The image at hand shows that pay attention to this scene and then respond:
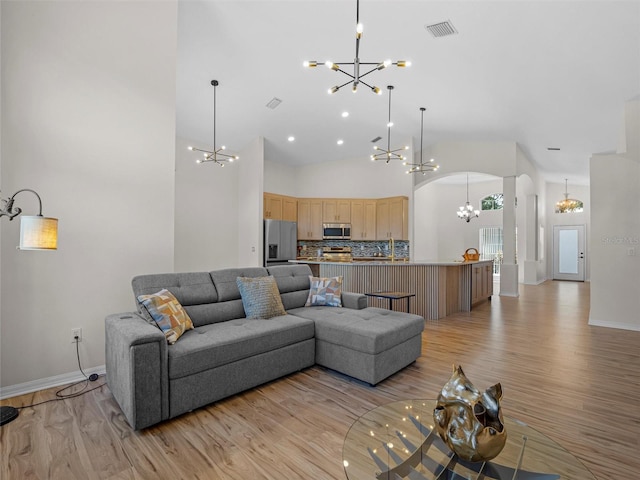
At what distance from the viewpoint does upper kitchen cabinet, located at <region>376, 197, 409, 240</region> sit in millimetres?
7680

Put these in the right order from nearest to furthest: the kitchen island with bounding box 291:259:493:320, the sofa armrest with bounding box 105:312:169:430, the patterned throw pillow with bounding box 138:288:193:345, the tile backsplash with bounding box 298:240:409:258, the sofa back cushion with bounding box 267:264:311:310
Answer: the sofa armrest with bounding box 105:312:169:430 < the patterned throw pillow with bounding box 138:288:193:345 < the sofa back cushion with bounding box 267:264:311:310 < the kitchen island with bounding box 291:259:493:320 < the tile backsplash with bounding box 298:240:409:258

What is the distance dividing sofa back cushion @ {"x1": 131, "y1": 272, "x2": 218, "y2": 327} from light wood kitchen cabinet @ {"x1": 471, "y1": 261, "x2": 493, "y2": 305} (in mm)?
5102

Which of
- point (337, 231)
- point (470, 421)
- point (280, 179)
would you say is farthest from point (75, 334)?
point (280, 179)

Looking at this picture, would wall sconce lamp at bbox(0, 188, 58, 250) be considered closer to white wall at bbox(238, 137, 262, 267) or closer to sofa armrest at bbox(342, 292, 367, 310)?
sofa armrest at bbox(342, 292, 367, 310)

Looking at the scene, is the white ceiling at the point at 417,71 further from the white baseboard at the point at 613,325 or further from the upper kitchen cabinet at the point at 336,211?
the white baseboard at the point at 613,325

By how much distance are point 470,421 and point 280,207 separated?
23.2 feet

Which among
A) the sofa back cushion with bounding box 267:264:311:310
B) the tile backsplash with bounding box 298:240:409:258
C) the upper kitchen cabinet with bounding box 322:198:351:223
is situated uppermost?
the upper kitchen cabinet with bounding box 322:198:351:223

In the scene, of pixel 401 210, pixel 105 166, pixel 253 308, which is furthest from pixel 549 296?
pixel 105 166

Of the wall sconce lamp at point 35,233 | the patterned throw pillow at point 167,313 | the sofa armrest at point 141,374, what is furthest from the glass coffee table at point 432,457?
the wall sconce lamp at point 35,233

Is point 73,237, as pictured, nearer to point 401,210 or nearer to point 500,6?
point 500,6

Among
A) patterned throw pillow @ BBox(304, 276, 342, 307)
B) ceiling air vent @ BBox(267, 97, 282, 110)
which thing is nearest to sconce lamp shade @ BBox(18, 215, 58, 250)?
patterned throw pillow @ BBox(304, 276, 342, 307)

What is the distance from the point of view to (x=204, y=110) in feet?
20.3

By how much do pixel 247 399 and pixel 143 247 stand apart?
195 cm

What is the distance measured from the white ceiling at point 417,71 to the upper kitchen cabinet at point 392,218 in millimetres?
1583
